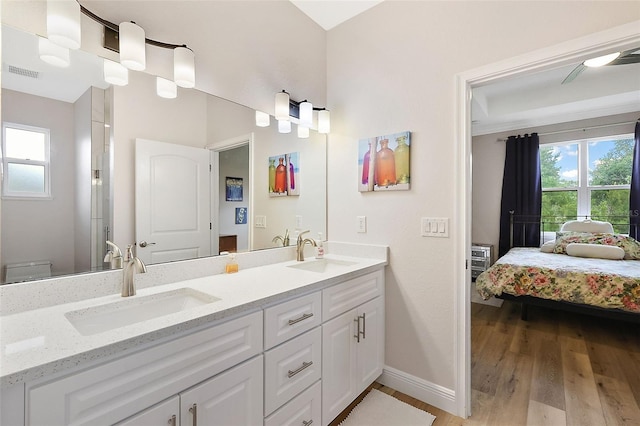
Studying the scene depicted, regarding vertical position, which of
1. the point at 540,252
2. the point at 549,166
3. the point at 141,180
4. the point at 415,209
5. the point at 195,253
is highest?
the point at 549,166

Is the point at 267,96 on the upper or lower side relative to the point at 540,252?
upper

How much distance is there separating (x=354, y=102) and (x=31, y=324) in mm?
2145

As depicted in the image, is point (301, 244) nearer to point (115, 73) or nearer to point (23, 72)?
point (115, 73)

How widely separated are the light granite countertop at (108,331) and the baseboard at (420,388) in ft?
3.13

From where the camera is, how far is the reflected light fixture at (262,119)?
6.47ft

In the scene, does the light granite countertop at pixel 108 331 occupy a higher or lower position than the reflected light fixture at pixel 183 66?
lower

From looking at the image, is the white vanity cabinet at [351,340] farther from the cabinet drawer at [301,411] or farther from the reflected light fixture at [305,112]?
the reflected light fixture at [305,112]

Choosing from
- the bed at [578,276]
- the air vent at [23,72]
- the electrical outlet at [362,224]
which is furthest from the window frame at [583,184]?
the air vent at [23,72]

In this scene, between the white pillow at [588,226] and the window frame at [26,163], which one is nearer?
the window frame at [26,163]

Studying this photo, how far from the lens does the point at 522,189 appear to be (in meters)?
4.56

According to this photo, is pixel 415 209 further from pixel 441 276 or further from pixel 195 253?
pixel 195 253

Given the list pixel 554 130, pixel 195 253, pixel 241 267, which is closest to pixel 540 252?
pixel 554 130

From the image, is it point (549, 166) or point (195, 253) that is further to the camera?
point (549, 166)

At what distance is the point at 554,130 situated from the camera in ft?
14.5
